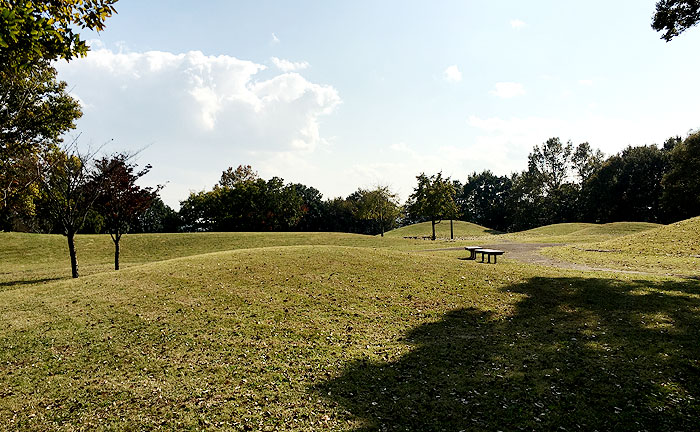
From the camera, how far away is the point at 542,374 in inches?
336

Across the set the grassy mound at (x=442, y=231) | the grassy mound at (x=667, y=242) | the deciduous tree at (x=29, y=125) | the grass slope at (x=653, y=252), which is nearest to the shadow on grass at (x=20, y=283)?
the deciduous tree at (x=29, y=125)

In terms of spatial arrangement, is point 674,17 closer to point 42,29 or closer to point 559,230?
point 42,29

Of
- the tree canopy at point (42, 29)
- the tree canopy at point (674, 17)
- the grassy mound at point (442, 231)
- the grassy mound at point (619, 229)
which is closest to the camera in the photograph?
the tree canopy at point (42, 29)

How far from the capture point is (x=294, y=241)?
4203 centimetres

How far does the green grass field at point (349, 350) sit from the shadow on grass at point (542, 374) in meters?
0.04

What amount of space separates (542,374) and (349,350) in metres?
4.73

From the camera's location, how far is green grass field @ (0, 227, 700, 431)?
711cm

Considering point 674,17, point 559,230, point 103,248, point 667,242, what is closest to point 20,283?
point 103,248

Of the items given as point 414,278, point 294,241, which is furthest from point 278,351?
point 294,241

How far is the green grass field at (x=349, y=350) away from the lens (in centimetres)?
711

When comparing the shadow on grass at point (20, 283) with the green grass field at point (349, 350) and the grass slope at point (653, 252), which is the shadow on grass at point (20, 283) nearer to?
the green grass field at point (349, 350)

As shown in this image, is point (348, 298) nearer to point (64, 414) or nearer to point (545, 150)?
point (64, 414)

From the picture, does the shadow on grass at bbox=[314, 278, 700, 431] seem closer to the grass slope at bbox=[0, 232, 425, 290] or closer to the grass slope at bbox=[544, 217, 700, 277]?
the grass slope at bbox=[544, 217, 700, 277]

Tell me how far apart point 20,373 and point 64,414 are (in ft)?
9.84
